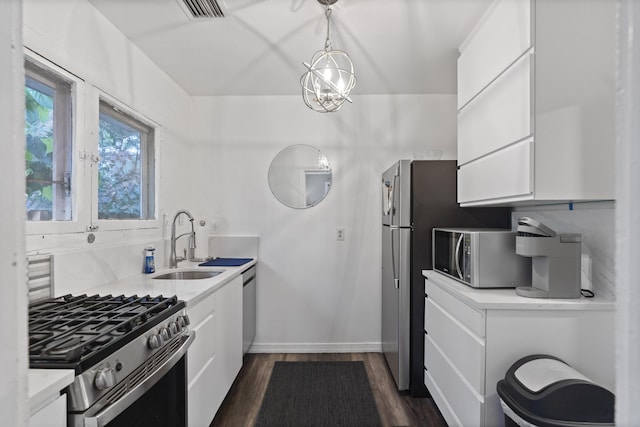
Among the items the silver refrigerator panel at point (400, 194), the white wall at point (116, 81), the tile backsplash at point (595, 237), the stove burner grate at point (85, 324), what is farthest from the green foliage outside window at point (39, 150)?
the tile backsplash at point (595, 237)

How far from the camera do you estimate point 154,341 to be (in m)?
1.31

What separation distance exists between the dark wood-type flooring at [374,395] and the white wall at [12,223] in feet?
7.12

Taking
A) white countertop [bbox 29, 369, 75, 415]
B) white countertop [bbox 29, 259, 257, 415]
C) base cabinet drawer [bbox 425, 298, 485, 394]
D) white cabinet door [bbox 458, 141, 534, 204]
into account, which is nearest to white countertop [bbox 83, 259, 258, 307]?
white countertop [bbox 29, 259, 257, 415]

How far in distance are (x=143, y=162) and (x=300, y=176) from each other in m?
1.36

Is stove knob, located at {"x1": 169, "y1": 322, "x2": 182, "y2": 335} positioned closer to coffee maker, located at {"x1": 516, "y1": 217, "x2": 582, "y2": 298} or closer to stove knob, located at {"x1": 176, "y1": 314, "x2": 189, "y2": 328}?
stove knob, located at {"x1": 176, "y1": 314, "x2": 189, "y2": 328}

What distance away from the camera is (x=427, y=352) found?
2373mm

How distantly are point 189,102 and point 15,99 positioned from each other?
329 cm

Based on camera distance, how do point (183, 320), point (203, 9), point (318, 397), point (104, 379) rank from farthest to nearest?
point (318, 397) < point (203, 9) < point (183, 320) < point (104, 379)

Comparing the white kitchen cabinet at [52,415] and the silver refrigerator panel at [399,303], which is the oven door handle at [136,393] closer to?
the white kitchen cabinet at [52,415]

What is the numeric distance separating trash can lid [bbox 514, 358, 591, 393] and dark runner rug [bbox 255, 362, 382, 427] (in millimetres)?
1118

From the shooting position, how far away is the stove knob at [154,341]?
1300 millimetres

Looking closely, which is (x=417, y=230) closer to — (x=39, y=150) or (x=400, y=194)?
(x=400, y=194)

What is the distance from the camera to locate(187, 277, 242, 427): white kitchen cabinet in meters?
1.75

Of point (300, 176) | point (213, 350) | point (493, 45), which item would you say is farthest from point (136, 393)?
point (300, 176)
